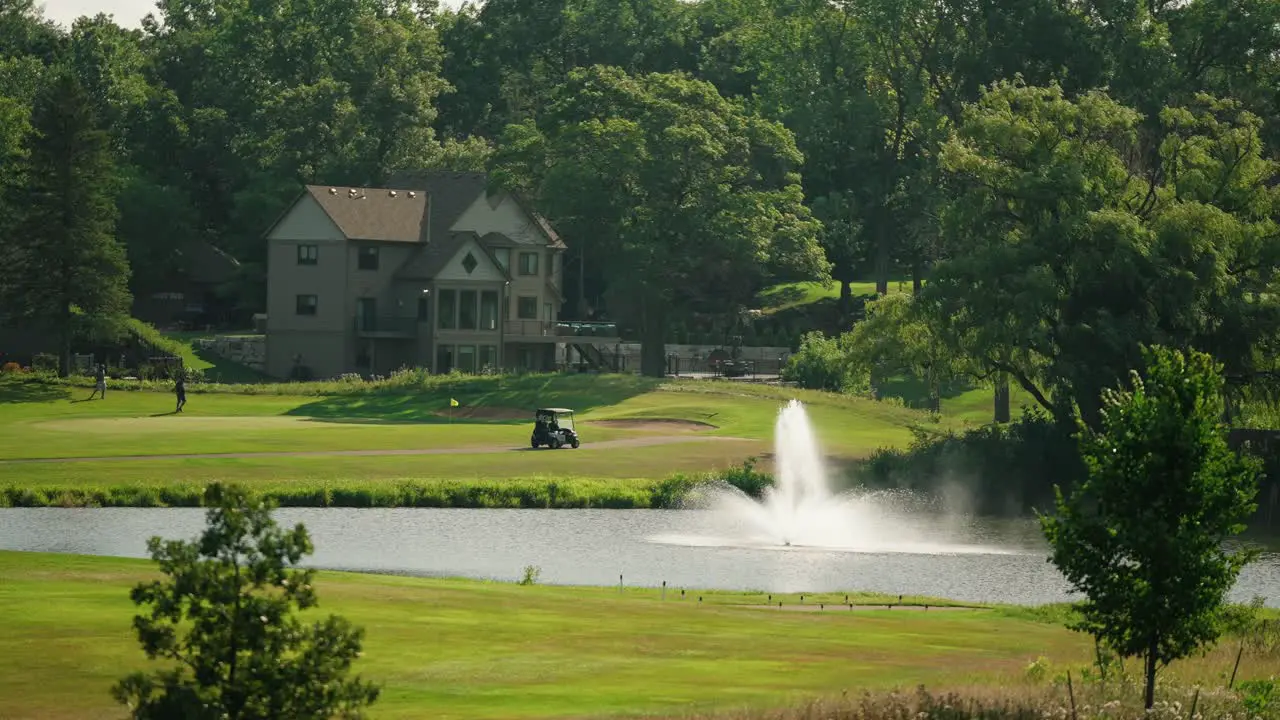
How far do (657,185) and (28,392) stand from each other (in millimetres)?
33937

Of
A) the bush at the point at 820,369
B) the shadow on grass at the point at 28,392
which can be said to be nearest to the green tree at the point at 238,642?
the shadow on grass at the point at 28,392

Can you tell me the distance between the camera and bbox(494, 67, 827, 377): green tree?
356 feet

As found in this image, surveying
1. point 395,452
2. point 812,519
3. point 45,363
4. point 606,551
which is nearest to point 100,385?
point 45,363

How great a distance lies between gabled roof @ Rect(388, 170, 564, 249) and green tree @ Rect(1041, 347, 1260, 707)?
89318 mm

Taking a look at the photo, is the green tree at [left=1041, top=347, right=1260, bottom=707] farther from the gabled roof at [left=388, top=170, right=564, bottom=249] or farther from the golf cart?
the gabled roof at [left=388, top=170, right=564, bottom=249]

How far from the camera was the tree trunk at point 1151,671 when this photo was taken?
95.9ft

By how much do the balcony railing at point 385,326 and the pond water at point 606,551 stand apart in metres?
49.2

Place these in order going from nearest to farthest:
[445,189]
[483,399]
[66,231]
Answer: [483,399] → [66,231] → [445,189]

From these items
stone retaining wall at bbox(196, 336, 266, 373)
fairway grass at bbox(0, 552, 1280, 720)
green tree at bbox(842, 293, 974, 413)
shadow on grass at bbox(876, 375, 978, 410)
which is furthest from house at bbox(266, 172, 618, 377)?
fairway grass at bbox(0, 552, 1280, 720)

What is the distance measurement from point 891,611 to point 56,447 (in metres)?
41.2

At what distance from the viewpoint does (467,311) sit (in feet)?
379

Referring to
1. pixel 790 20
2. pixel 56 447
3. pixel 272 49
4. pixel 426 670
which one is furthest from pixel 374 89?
pixel 426 670

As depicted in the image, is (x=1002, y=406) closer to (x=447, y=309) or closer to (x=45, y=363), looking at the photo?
(x=447, y=309)

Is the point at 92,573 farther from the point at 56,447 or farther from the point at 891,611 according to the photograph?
the point at 56,447
